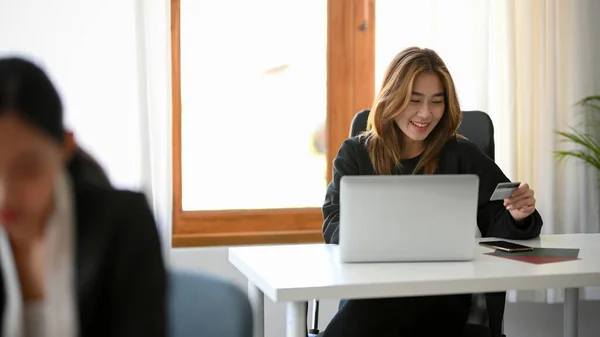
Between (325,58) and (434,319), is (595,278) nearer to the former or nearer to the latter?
(434,319)

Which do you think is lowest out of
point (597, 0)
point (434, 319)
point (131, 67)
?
point (434, 319)

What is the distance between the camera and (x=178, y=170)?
3.34 metres

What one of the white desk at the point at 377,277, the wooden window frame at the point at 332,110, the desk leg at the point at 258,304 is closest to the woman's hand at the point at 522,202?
the white desk at the point at 377,277

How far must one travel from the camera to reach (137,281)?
37.1 inches

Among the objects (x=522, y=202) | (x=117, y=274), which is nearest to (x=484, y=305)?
(x=522, y=202)

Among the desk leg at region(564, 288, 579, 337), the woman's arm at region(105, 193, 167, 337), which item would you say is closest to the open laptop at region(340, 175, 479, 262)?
the desk leg at region(564, 288, 579, 337)

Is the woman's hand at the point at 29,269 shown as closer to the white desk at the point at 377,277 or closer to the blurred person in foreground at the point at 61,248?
the blurred person in foreground at the point at 61,248

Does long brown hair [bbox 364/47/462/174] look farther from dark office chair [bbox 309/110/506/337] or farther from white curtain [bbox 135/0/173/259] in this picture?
white curtain [bbox 135/0/173/259]

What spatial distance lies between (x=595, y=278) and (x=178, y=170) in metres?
1.85

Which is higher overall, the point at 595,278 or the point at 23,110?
the point at 23,110

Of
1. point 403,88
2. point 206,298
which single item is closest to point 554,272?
point 403,88

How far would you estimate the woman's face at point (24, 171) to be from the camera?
0.88 m

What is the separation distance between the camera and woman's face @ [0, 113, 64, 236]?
34.7 inches

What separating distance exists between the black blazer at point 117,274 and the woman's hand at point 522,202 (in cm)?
158
